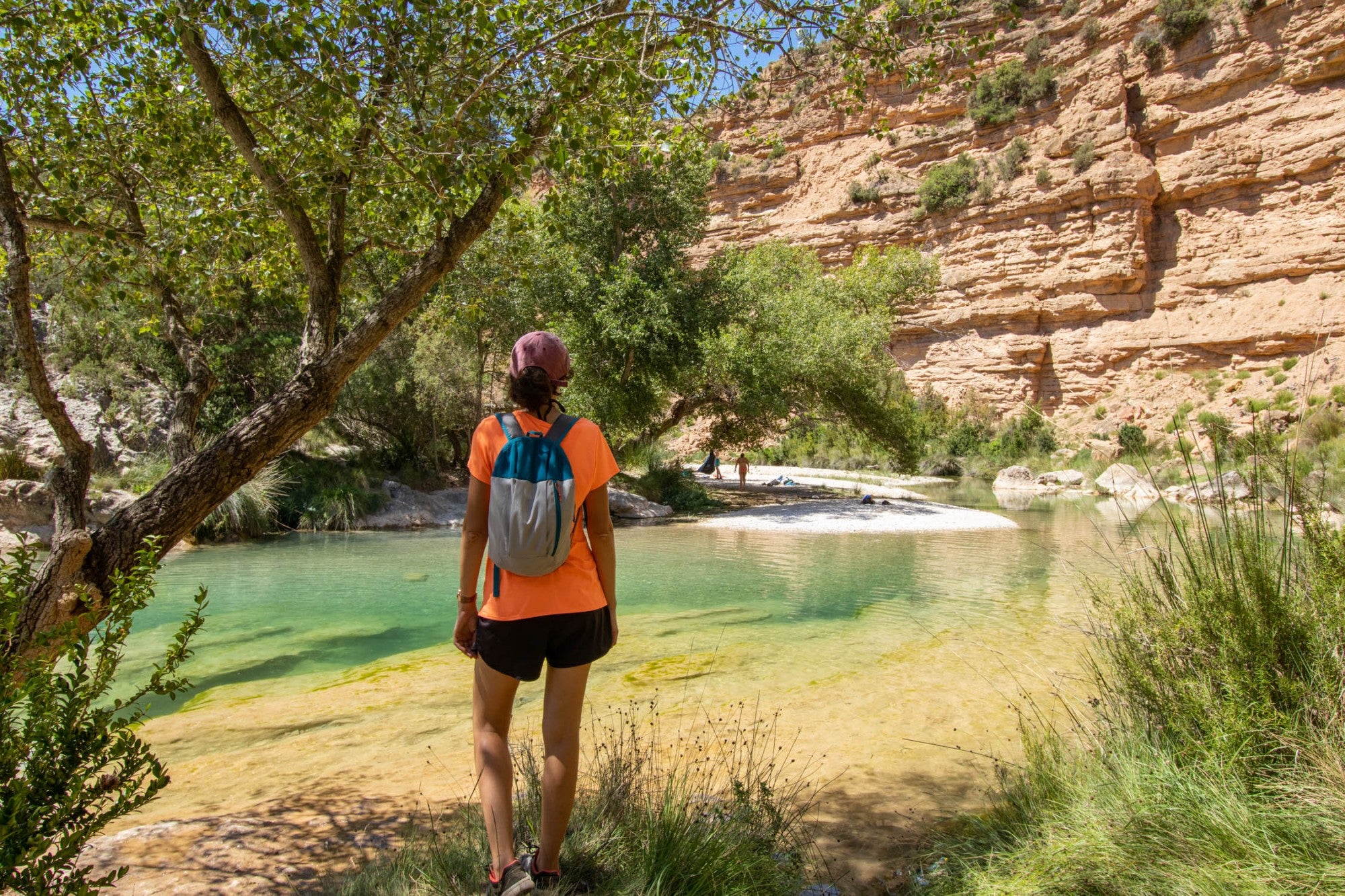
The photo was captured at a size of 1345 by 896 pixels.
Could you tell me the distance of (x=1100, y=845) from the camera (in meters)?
2.06

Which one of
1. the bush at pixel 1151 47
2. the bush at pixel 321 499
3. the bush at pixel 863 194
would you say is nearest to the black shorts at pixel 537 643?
the bush at pixel 321 499

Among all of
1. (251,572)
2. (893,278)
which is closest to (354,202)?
(251,572)

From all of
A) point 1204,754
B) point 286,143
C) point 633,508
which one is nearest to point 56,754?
point 1204,754

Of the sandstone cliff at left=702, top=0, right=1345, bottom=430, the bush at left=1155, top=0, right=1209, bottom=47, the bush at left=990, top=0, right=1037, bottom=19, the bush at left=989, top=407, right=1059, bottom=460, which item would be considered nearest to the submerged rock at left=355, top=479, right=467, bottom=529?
the bush at left=990, top=0, right=1037, bottom=19

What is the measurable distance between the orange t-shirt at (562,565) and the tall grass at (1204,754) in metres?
1.32

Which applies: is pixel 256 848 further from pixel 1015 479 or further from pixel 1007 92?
pixel 1007 92

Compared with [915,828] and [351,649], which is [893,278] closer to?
[351,649]

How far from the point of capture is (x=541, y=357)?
2326 millimetres

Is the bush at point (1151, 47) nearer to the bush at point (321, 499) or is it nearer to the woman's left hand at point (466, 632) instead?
the bush at point (321, 499)

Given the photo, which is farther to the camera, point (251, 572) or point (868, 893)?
point (251, 572)

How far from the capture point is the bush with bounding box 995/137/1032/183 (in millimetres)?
33219

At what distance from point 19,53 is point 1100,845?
19.8ft

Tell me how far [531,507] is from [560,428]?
10.3 inches

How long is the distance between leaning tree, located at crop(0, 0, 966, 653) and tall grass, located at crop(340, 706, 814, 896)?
129 centimetres
